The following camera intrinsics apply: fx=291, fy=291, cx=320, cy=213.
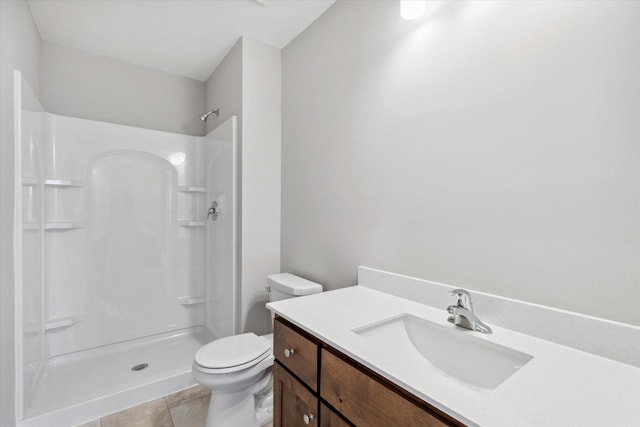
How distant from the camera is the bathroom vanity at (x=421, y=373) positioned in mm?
597

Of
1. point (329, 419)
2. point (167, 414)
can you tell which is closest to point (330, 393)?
point (329, 419)

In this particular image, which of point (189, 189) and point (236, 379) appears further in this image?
point (189, 189)

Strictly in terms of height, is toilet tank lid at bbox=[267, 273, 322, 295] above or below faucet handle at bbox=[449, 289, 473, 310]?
below

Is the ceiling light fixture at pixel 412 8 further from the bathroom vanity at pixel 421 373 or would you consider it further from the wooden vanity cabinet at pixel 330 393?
the wooden vanity cabinet at pixel 330 393

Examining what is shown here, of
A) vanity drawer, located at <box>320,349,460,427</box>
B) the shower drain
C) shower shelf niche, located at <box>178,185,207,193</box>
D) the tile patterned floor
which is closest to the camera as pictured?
vanity drawer, located at <box>320,349,460,427</box>

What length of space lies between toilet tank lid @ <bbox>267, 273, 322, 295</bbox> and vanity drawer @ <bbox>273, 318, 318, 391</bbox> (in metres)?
0.52

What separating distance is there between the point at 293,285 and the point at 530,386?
1291 mm

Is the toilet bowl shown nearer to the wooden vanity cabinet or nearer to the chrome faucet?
the wooden vanity cabinet

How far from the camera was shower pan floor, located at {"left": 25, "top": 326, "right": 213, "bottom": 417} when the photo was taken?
1781 millimetres

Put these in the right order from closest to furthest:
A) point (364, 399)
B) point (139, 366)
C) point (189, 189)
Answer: point (364, 399) < point (139, 366) < point (189, 189)

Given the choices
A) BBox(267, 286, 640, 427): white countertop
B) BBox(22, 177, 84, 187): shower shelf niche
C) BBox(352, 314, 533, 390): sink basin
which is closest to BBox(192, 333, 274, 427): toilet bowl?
BBox(267, 286, 640, 427): white countertop

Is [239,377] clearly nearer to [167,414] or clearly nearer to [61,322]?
[167,414]

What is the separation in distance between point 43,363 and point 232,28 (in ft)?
9.03

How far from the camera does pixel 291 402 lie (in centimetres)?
109
